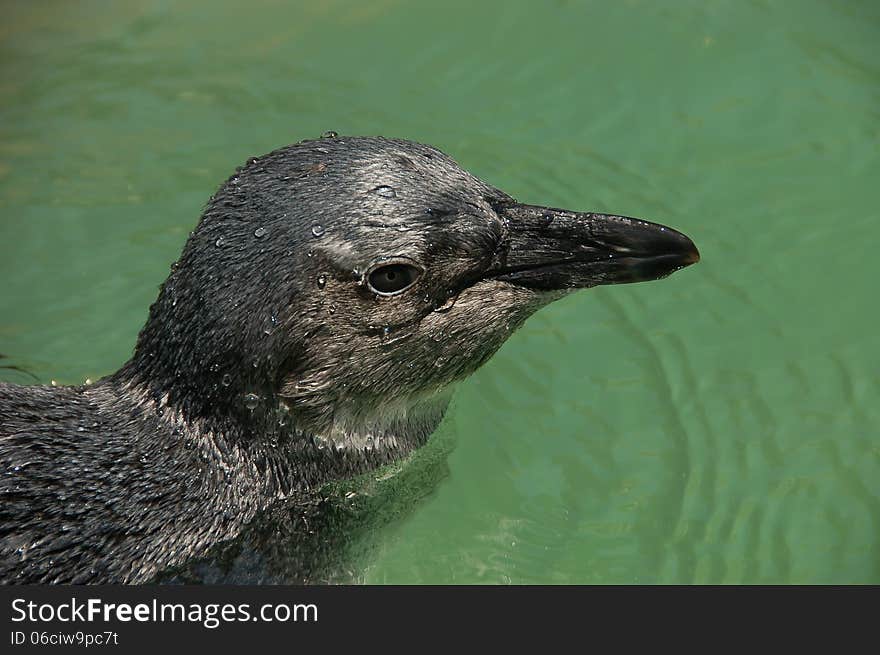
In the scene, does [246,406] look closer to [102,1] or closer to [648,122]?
[648,122]

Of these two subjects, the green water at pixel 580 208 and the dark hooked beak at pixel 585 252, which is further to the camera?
the green water at pixel 580 208

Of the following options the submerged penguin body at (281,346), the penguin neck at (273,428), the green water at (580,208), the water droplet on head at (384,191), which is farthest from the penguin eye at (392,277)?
the green water at (580,208)

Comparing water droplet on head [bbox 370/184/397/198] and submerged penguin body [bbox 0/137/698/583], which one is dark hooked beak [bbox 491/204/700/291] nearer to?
submerged penguin body [bbox 0/137/698/583]

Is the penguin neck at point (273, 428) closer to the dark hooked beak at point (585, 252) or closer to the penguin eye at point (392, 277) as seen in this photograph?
the penguin eye at point (392, 277)

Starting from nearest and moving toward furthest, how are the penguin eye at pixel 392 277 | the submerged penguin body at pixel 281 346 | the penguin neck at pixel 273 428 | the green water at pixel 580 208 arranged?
1. the submerged penguin body at pixel 281 346
2. the penguin eye at pixel 392 277
3. the penguin neck at pixel 273 428
4. the green water at pixel 580 208

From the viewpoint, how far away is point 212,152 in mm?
7766

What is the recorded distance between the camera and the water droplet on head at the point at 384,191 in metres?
4.39

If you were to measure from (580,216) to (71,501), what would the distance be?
2368 millimetres

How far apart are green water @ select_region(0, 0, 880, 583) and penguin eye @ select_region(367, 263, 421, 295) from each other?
146 centimetres

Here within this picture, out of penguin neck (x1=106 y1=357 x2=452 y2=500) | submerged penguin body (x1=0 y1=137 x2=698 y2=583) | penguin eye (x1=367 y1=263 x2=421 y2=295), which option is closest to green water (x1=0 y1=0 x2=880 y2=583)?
penguin neck (x1=106 y1=357 x2=452 y2=500)

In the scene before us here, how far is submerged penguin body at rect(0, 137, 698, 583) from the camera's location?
14.3 feet

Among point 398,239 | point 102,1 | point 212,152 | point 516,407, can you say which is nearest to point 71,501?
point 398,239

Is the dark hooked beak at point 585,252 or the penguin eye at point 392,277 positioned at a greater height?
the dark hooked beak at point 585,252

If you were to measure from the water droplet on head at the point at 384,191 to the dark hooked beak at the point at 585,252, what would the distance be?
594mm
